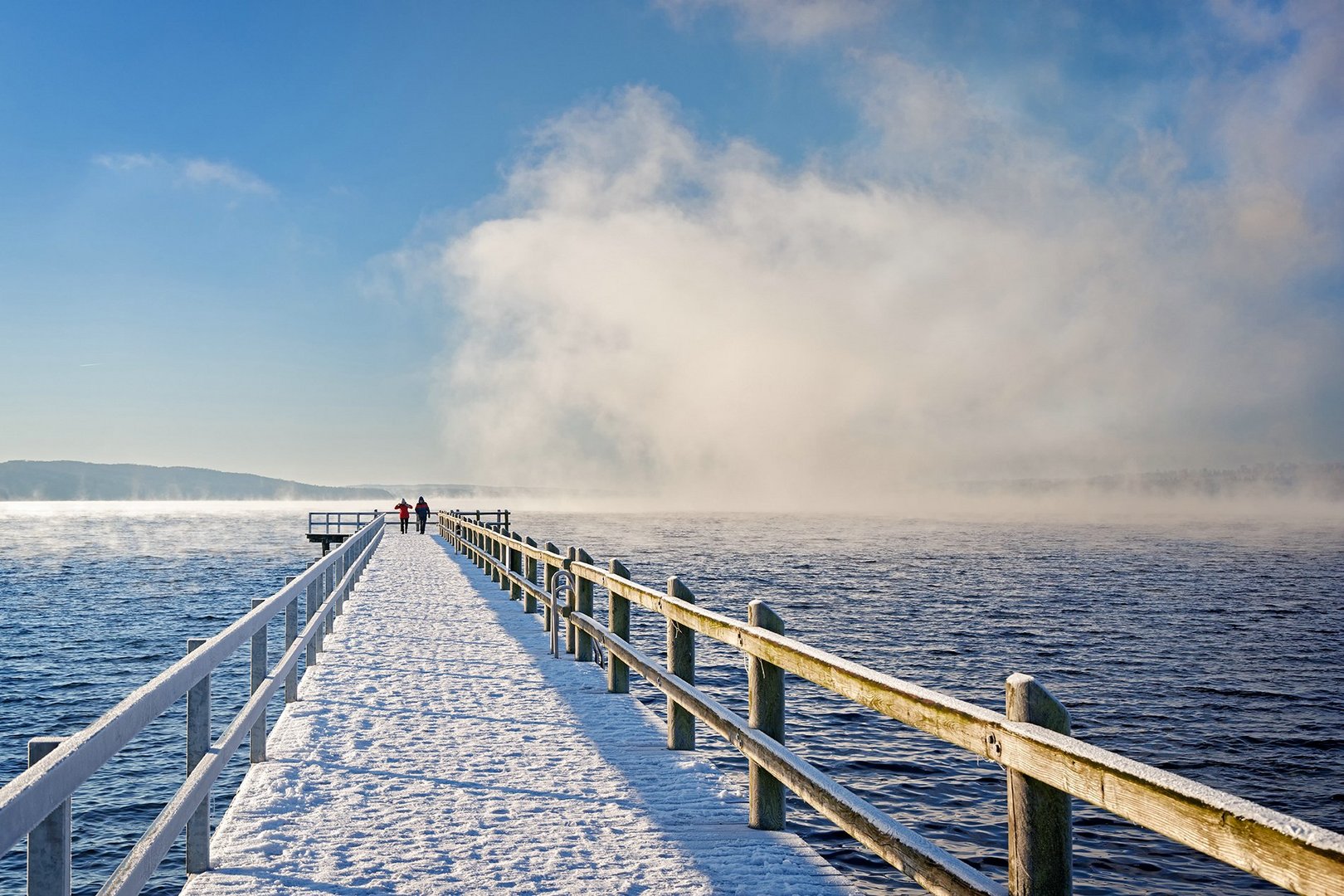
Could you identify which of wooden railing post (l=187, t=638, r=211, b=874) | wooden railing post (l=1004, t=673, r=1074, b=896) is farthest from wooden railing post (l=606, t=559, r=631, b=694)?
wooden railing post (l=1004, t=673, r=1074, b=896)

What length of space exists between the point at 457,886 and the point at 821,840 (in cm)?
545

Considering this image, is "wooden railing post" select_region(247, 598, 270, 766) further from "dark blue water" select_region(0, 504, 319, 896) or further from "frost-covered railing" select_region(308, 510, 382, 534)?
"frost-covered railing" select_region(308, 510, 382, 534)

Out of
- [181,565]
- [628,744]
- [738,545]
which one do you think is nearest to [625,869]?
[628,744]

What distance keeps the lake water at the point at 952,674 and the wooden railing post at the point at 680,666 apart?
6.82ft

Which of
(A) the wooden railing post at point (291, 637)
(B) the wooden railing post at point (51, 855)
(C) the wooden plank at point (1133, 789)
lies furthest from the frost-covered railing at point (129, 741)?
(C) the wooden plank at point (1133, 789)

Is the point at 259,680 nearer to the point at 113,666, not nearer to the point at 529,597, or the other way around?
the point at 529,597

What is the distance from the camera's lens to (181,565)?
227 feet

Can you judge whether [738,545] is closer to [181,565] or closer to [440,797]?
[181,565]

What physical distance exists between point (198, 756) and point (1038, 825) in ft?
12.8

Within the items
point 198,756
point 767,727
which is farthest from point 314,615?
point 767,727

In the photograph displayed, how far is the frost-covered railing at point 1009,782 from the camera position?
244 cm

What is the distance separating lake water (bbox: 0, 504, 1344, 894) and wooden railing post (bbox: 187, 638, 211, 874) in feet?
17.3

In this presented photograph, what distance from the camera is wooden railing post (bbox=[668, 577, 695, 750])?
7.66 m

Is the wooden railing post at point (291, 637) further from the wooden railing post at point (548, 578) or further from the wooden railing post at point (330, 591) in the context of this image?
the wooden railing post at point (548, 578)
